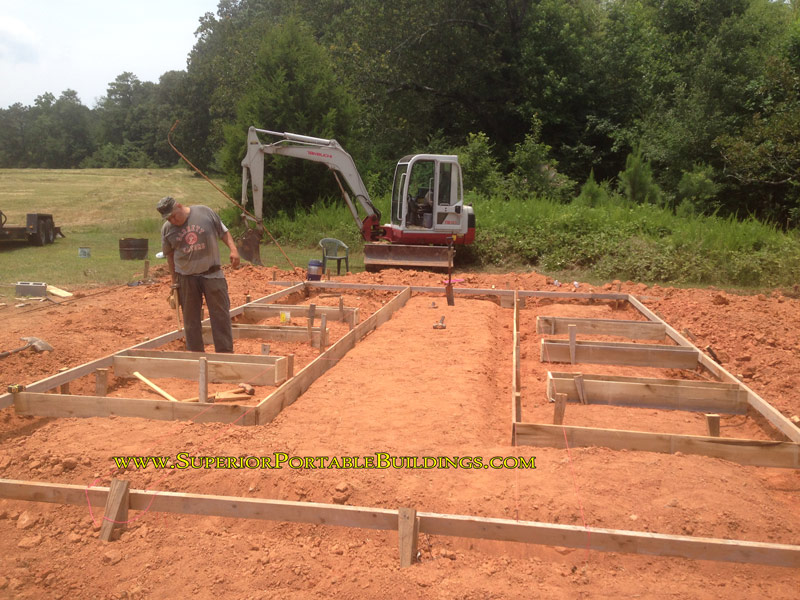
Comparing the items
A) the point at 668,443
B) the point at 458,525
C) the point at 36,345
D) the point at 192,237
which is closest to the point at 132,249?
the point at 36,345

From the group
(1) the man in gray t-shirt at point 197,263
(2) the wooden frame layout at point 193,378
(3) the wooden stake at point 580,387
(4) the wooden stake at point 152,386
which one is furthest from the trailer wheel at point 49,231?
(3) the wooden stake at point 580,387

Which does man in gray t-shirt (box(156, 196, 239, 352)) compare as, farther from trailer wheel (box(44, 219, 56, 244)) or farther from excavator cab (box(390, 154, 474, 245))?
trailer wheel (box(44, 219, 56, 244))

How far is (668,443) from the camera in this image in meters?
4.32

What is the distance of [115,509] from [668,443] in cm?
332

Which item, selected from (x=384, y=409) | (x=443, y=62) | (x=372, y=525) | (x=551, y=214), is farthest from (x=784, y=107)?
(x=372, y=525)

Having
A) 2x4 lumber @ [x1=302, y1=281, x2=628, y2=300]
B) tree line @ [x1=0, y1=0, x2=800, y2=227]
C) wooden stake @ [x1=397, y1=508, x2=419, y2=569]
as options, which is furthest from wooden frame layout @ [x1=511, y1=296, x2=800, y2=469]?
tree line @ [x1=0, y1=0, x2=800, y2=227]

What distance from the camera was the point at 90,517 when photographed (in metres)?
3.64

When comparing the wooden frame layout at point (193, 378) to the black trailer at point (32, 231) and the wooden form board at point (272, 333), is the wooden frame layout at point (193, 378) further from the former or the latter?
the black trailer at point (32, 231)

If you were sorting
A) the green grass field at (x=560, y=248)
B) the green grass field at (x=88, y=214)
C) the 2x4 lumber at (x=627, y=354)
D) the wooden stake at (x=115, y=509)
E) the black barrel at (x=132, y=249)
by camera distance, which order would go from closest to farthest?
the wooden stake at (x=115, y=509), the 2x4 lumber at (x=627, y=354), the green grass field at (x=88, y=214), the green grass field at (x=560, y=248), the black barrel at (x=132, y=249)

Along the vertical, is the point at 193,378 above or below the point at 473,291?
below

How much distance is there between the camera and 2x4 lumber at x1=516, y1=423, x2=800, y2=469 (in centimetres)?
421

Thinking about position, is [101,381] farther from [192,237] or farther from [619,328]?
[619,328]

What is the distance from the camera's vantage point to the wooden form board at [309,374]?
4.85 m

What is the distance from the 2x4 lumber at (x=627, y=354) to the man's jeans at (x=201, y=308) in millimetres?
3231
